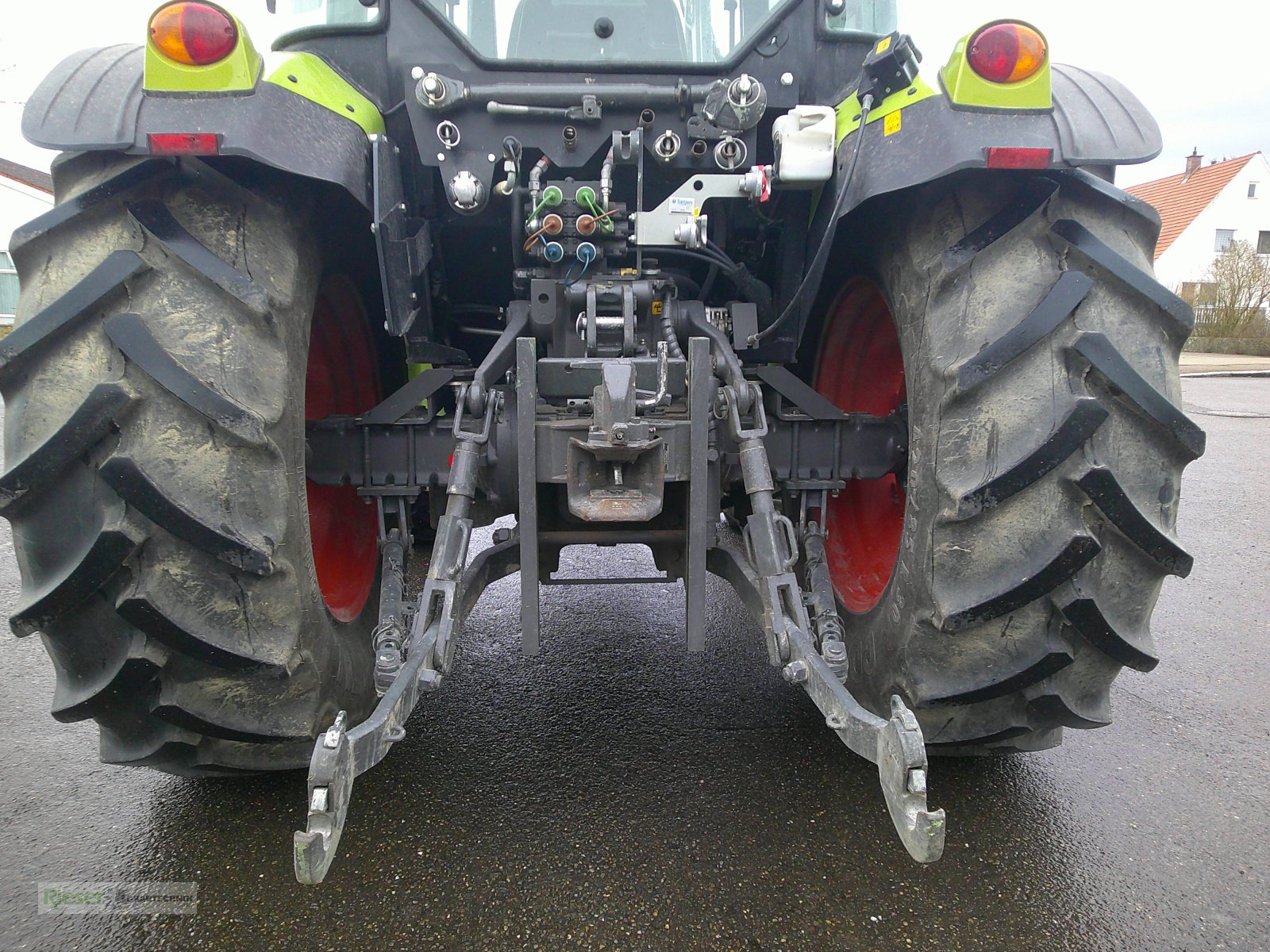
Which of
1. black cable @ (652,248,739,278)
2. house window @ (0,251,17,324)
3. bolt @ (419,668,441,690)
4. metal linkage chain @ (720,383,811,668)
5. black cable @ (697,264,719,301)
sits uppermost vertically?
black cable @ (652,248,739,278)

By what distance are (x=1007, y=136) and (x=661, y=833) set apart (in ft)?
5.95

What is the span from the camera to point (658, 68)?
2.38 meters

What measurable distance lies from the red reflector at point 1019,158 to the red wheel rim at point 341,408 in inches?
71.1

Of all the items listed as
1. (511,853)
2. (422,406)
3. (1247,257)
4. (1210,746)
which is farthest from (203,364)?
(1247,257)

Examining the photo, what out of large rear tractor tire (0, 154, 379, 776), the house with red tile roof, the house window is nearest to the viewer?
large rear tractor tire (0, 154, 379, 776)

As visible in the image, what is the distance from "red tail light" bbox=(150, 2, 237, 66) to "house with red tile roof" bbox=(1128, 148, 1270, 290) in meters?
35.5

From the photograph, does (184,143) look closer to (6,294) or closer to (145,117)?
(145,117)

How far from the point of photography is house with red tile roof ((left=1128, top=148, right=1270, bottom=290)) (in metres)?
31.5

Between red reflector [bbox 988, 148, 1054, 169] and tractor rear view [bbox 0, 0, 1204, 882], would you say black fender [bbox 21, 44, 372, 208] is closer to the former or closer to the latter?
tractor rear view [bbox 0, 0, 1204, 882]

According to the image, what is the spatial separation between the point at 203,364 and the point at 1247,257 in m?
32.1

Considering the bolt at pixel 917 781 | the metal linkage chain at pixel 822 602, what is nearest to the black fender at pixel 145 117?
the metal linkage chain at pixel 822 602

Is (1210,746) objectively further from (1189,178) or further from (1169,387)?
(1189,178)

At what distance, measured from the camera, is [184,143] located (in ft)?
5.29

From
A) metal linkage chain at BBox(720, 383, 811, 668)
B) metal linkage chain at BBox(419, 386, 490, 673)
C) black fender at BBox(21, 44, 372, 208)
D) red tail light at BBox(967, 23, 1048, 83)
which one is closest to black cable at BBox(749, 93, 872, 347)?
red tail light at BBox(967, 23, 1048, 83)
